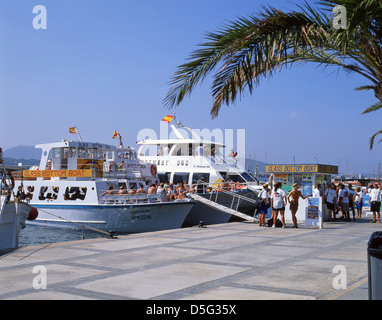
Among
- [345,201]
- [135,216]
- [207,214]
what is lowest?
[207,214]

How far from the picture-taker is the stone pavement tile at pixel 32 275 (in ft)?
22.3

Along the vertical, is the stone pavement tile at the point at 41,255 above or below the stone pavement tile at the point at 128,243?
above

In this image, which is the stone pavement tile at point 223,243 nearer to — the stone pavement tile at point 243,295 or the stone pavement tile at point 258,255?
the stone pavement tile at point 258,255

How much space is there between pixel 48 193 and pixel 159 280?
18.1 meters

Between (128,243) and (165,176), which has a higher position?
(165,176)

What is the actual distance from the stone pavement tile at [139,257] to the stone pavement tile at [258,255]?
65 centimetres

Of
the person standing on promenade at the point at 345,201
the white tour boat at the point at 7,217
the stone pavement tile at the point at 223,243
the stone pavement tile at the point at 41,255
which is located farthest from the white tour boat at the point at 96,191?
the stone pavement tile at the point at 41,255

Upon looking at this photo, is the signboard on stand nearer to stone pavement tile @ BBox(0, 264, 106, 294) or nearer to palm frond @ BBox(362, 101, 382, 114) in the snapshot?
palm frond @ BBox(362, 101, 382, 114)

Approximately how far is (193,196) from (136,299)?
1632cm

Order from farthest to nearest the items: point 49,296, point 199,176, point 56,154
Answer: point 199,176 → point 56,154 → point 49,296

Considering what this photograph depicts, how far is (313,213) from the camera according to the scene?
1579cm

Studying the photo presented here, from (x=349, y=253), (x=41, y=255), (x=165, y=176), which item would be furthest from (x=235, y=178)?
(x=41, y=255)

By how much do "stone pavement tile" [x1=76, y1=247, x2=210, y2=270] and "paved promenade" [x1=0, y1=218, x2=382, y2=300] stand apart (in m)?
0.02

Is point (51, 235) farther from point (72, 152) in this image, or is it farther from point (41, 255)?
point (41, 255)
